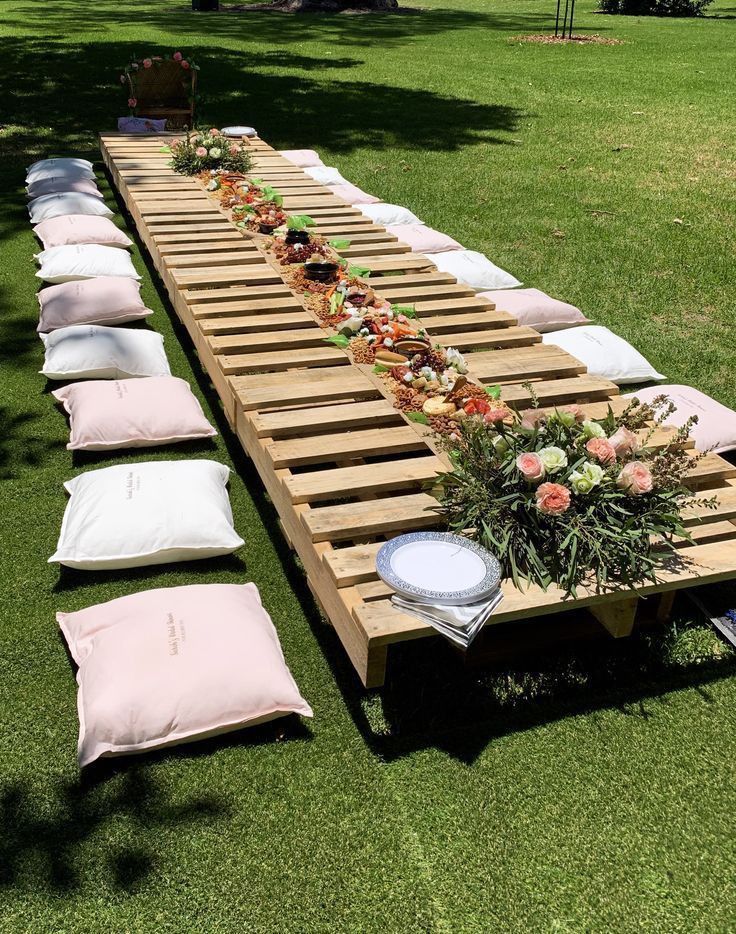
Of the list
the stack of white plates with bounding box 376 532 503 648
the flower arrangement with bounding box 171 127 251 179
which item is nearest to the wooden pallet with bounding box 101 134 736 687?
the stack of white plates with bounding box 376 532 503 648

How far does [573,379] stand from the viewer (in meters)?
5.15

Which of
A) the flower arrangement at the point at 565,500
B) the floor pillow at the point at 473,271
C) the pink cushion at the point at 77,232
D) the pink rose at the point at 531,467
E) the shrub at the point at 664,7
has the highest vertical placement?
the shrub at the point at 664,7

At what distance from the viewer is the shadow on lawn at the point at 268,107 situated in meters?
12.2

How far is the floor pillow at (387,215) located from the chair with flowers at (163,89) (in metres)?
4.05

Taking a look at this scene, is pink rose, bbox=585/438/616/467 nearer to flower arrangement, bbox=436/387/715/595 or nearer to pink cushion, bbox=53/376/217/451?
flower arrangement, bbox=436/387/715/595

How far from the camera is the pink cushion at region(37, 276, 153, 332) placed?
20.3 feet

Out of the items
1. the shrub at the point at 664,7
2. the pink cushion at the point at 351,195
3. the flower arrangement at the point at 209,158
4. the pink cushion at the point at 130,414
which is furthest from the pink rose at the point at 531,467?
the shrub at the point at 664,7

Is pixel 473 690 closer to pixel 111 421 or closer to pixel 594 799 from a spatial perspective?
pixel 594 799

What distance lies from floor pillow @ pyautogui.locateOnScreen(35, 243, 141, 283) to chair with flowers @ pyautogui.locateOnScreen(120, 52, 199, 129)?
16.0ft

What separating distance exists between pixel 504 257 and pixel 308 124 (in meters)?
6.01

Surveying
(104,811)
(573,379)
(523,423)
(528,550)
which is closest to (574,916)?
(528,550)

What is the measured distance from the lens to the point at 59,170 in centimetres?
927

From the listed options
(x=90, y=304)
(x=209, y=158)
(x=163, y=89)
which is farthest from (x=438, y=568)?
(x=163, y=89)

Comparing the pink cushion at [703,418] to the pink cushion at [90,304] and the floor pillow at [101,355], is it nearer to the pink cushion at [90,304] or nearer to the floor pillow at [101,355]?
the floor pillow at [101,355]
